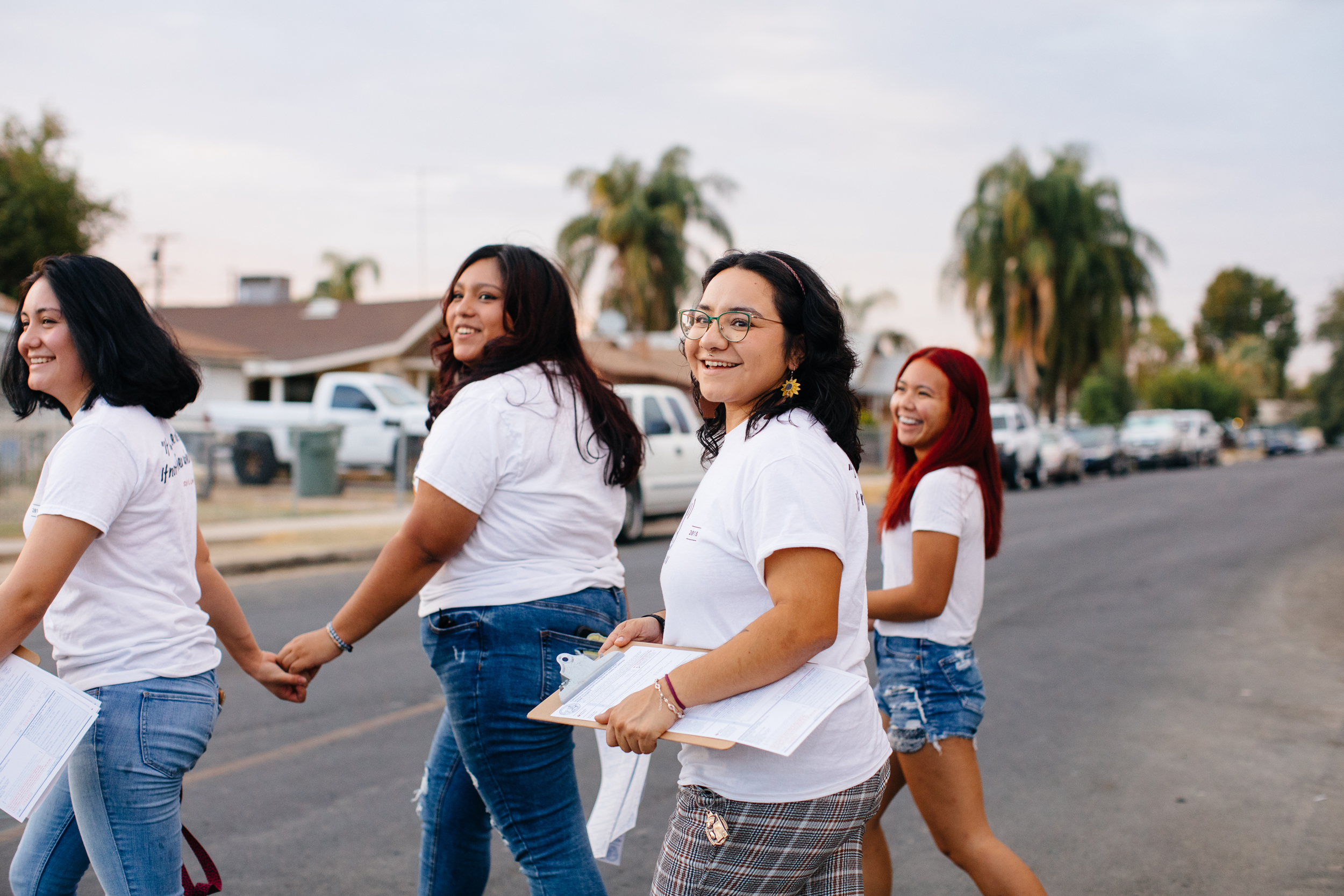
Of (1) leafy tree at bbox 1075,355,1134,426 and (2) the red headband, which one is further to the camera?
(1) leafy tree at bbox 1075,355,1134,426

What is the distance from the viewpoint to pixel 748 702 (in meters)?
1.94

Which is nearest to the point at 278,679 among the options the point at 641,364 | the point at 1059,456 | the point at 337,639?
the point at 337,639

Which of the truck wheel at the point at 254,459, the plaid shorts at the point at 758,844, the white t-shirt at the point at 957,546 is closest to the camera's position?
the plaid shorts at the point at 758,844

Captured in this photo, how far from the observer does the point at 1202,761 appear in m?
5.43

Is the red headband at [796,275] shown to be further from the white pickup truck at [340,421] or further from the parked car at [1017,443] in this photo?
the parked car at [1017,443]

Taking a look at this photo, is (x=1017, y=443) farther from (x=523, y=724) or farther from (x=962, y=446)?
(x=523, y=724)

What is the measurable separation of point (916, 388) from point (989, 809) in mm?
2275

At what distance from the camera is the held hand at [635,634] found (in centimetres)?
222

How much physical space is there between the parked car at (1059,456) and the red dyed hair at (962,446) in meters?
25.8

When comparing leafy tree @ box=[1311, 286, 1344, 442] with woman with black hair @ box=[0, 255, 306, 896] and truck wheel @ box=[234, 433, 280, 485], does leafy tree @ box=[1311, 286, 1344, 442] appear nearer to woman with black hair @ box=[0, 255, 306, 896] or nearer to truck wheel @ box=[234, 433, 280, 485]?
truck wheel @ box=[234, 433, 280, 485]

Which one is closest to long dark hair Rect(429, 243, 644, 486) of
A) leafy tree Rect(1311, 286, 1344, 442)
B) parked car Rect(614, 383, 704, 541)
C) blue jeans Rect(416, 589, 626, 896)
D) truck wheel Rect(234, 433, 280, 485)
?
blue jeans Rect(416, 589, 626, 896)

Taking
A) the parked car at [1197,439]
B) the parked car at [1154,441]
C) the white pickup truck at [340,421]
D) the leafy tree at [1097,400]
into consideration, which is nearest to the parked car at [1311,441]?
the leafy tree at [1097,400]

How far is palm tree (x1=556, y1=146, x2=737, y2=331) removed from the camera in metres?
36.5

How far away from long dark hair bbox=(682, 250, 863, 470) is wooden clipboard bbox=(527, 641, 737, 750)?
452 mm
